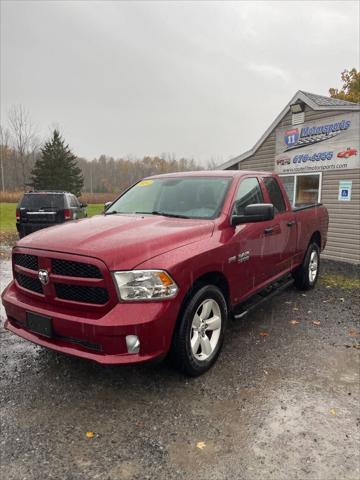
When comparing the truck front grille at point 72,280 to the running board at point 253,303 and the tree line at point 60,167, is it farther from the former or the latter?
the tree line at point 60,167

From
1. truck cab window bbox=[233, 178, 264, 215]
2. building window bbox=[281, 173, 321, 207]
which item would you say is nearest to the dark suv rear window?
building window bbox=[281, 173, 321, 207]

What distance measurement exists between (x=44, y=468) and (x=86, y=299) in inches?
44.5

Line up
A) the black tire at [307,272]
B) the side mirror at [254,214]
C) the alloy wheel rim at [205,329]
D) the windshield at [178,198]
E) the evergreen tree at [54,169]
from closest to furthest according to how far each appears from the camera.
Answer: the alloy wheel rim at [205,329]
the side mirror at [254,214]
the windshield at [178,198]
the black tire at [307,272]
the evergreen tree at [54,169]

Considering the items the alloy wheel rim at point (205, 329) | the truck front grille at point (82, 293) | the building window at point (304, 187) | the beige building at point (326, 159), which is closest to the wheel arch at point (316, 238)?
the beige building at point (326, 159)

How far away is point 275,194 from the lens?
16.6 ft

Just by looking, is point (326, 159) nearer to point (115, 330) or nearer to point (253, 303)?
point (253, 303)

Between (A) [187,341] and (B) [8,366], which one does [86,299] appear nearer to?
(A) [187,341]

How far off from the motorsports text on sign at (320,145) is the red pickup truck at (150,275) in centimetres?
578

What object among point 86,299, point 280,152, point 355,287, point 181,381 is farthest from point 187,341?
point 280,152

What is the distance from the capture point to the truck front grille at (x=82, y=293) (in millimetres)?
2768

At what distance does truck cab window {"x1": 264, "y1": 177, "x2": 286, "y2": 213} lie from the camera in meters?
4.91

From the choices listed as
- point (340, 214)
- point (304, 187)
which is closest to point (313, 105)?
point (304, 187)

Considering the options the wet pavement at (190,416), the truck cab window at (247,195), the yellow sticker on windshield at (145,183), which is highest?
the yellow sticker on windshield at (145,183)

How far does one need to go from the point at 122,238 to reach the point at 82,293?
0.55 metres
